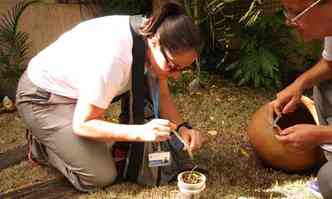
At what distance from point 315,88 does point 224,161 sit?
0.59m

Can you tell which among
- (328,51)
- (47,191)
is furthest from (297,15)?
(47,191)

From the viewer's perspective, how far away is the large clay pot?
2.34 m

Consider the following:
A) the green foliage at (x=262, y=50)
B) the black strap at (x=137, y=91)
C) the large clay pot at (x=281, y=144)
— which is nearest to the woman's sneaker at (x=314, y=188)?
the large clay pot at (x=281, y=144)

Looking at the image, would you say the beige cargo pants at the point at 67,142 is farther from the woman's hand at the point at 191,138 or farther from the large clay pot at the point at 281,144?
the large clay pot at the point at 281,144

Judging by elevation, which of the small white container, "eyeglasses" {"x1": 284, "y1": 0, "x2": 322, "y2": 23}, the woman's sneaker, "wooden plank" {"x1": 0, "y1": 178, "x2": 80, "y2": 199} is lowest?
"wooden plank" {"x1": 0, "y1": 178, "x2": 80, "y2": 199}

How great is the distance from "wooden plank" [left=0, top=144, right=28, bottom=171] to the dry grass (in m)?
0.08

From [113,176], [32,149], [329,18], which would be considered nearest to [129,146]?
[113,176]

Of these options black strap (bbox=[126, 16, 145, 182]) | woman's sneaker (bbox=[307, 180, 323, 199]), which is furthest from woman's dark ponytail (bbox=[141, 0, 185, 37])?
woman's sneaker (bbox=[307, 180, 323, 199])

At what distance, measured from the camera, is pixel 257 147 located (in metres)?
2.46

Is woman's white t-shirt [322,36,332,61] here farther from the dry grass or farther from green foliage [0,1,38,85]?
green foliage [0,1,38,85]

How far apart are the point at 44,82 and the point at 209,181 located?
899mm

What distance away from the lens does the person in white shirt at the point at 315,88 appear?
1685 mm

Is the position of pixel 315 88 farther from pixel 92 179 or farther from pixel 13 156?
pixel 13 156

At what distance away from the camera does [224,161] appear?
8.50 ft
